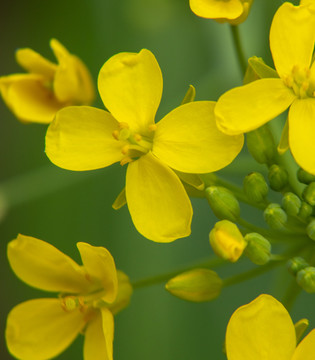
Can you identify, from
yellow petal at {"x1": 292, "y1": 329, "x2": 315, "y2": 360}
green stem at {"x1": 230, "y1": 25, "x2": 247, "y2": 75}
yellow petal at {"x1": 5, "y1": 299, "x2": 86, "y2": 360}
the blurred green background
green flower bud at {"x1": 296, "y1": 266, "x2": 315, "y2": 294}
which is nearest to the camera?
yellow petal at {"x1": 292, "y1": 329, "x2": 315, "y2": 360}

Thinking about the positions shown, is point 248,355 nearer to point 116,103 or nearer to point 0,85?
point 116,103

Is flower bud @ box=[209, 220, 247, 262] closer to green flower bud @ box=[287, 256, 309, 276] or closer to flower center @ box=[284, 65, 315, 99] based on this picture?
green flower bud @ box=[287, 256, 309, 276]

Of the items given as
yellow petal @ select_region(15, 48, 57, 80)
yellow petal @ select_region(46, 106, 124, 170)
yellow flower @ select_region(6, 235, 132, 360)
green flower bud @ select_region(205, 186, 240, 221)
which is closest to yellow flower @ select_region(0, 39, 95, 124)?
yellow petal @ select_region(15, 48, 57, 80)

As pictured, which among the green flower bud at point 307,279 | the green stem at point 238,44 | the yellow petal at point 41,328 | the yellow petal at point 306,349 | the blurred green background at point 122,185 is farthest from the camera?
the blurred green background at point 122,185

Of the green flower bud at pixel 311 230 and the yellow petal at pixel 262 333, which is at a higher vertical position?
the green flower bud at pixel 311 230

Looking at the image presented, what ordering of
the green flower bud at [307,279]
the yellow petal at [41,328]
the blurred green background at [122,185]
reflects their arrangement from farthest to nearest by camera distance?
the blurred green background at [122,185]
the yellow petal at [41,328]
the green flower bud at [307,279]

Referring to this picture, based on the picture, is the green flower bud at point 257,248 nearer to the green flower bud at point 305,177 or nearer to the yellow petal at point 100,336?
the green flower bud at point 305,177

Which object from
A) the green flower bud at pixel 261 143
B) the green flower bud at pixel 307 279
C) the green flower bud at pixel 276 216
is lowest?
the green flower bud at pixel 307 279

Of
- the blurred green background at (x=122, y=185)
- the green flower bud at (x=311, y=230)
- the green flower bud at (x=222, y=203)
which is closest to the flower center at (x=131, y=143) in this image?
the green flower bud at (x=222, y=203)
